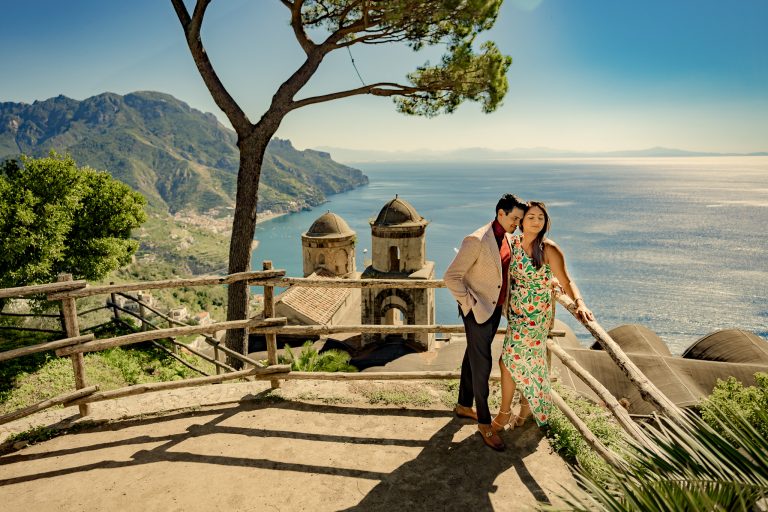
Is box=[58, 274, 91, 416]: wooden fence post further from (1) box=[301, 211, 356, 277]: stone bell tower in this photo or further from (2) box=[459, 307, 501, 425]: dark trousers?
(1) box=[301, 211, 356, 277]: stone bell tower

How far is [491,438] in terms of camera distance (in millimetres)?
4172

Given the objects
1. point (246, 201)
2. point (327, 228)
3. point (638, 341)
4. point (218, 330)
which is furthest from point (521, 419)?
point (327, 228)

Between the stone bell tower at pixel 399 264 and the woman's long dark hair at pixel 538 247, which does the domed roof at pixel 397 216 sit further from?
the woman's long dark hair at pixel 538 247

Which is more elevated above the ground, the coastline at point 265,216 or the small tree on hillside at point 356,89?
the small tree on hillside at point 356,89

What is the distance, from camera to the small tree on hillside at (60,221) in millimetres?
12781

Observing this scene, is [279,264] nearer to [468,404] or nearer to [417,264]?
[417,264]

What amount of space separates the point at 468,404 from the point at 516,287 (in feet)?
5.03

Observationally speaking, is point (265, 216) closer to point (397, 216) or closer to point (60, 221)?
point (397, 216)

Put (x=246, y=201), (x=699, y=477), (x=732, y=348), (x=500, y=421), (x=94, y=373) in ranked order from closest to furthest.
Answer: (x=699, y=477), (x=500, y=421), (x=94, y=373), (x=246, y=201), (x=732, y=348)

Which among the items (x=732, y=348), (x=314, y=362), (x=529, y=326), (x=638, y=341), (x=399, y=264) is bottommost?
(x=638, y=341)

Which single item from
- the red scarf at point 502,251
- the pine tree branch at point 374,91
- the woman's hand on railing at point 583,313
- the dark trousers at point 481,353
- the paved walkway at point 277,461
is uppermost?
the pine tree branch at point 374,91

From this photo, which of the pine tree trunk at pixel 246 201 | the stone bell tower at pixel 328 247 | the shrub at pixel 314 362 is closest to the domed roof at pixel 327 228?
the stone bell tower at pixel 328 247

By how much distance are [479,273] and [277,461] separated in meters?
2.69

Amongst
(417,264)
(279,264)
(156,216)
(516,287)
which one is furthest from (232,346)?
(156,216)
